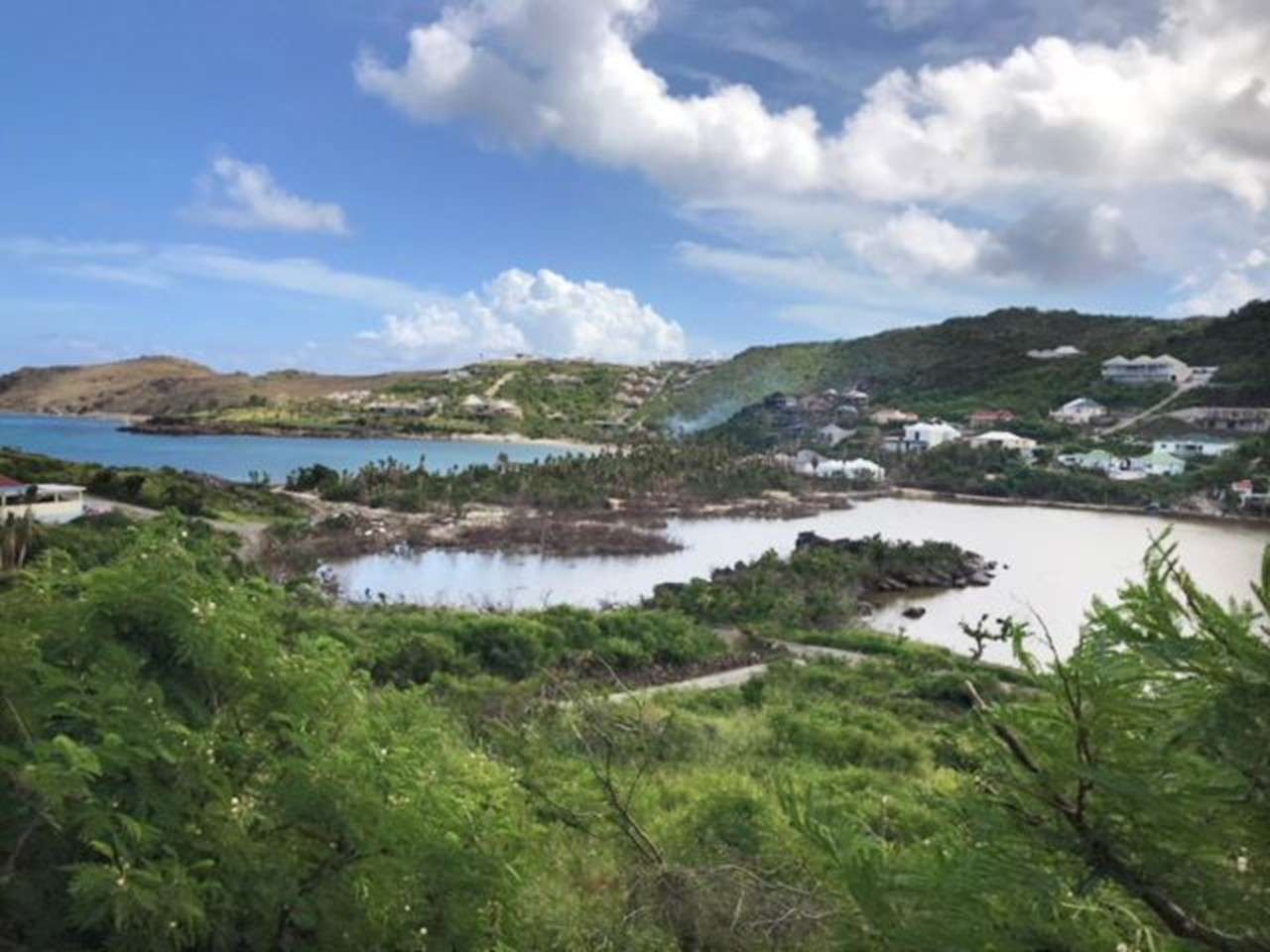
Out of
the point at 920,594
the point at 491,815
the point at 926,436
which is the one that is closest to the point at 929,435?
the point at 926,436

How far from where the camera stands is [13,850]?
258 centimetres

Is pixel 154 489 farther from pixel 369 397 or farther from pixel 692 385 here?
pixel 692 385

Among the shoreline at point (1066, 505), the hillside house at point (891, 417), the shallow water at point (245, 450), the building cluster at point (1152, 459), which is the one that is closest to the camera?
the shoreline at point (1066, 505)

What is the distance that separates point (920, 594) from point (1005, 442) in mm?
36978

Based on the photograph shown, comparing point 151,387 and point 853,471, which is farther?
point 151,387

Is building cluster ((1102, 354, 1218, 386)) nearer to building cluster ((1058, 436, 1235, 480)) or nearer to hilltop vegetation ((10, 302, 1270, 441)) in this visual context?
hilltop vegetation ((10, 302, 1270, 441))

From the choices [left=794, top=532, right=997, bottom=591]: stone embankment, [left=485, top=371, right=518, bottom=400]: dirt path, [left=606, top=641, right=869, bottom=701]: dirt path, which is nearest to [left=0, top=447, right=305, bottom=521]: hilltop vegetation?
[left=794, top=532, right=997, bottom=591]: stone embankment

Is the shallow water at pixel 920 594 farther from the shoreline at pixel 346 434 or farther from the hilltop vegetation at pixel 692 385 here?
the shoreline at pixel 346 434

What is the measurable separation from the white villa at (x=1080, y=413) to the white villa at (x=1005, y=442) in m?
7.71

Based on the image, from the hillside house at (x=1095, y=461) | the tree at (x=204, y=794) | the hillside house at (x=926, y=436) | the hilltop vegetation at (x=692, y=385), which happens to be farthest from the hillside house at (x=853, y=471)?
the tree at (x=204, y=794)

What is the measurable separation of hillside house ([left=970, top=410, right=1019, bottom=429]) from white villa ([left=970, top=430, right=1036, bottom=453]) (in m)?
7.50

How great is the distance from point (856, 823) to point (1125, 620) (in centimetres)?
92

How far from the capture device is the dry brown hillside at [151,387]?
130250mm

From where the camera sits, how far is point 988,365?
95.0m
